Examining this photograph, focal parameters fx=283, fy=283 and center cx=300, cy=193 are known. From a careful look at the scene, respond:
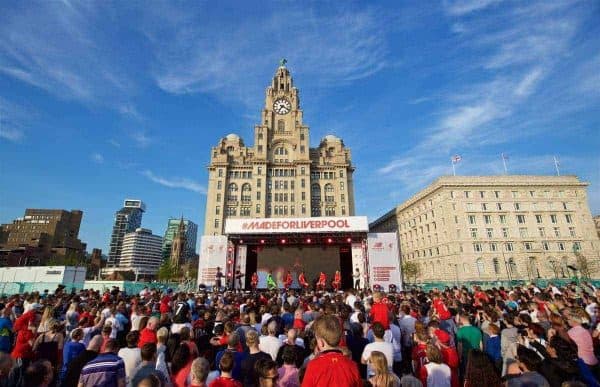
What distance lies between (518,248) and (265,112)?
2426 inches

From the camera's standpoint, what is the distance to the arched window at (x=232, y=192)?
206 ft

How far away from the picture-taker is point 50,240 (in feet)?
355

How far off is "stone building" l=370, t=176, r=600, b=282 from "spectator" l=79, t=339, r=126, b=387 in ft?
202

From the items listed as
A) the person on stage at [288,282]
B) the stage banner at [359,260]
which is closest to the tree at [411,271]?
the stage banner at [359,260]

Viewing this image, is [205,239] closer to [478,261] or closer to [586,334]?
[586,334]

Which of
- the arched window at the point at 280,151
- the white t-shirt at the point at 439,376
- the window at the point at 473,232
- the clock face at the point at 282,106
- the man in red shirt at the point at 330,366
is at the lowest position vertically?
the white t-shirt at the point at 439,376

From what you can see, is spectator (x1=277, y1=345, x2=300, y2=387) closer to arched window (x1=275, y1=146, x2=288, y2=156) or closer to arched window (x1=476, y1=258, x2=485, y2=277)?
arched window (x1=476, y1=258, x2=485, y2=277)

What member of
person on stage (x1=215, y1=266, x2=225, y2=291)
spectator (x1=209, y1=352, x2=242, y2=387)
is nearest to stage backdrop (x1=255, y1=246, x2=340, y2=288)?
person on stage (x1=215, y1=266, x2=225, y2=291)

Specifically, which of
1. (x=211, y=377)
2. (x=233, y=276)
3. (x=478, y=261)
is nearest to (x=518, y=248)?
(x=478, y=261)

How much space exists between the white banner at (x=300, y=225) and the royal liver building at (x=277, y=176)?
37382mm

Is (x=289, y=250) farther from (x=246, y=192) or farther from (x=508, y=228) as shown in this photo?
(x=508, y=228)

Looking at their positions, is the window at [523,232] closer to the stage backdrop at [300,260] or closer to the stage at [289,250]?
the stage at [289,250]

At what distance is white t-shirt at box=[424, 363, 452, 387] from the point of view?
4086mm

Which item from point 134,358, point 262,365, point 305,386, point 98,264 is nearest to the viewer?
point 305,386
